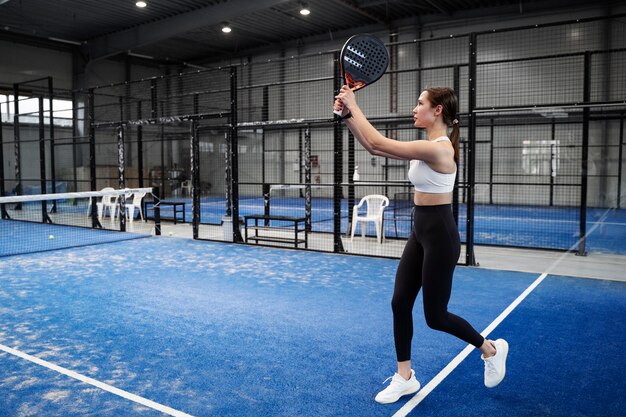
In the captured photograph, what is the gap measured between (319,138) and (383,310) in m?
16.8

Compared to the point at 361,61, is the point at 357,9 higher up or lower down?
higher up

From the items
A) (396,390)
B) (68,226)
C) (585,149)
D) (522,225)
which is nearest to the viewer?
(396,390)

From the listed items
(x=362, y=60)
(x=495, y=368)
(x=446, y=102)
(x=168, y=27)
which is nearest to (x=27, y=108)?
(x=168, y=27)

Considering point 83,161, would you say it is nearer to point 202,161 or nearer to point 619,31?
point 202,161

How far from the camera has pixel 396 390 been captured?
3135mm

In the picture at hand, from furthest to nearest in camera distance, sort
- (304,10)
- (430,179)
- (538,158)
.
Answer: (304,10), (538,158), (430,179)

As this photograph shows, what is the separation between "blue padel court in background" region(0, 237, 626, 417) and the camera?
3152mm

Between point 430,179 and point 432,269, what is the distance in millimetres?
509

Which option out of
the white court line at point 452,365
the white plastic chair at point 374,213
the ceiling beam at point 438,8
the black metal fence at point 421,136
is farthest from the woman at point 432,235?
the ceiling beam at point 438,8

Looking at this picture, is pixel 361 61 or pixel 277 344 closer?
pixel 361 61

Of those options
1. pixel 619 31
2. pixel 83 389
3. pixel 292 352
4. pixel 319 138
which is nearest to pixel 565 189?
pixel 619 31

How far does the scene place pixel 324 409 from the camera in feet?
9.99

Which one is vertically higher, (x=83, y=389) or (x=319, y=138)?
(x=319, y=138)

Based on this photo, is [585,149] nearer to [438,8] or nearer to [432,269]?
[432,269]
